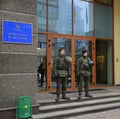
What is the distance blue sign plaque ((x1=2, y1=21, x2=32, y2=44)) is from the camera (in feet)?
24.9

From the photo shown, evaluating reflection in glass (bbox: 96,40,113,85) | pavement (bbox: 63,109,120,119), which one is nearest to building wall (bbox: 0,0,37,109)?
pavement (bbox: 63,109,120,119)

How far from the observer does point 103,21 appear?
1387 cm

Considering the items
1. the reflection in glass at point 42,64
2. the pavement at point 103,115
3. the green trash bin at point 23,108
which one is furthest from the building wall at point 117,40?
the green trash bin at point 23,108

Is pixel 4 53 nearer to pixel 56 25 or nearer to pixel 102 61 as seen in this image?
pixel 56 25

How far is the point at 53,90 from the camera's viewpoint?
Result: 469 inches

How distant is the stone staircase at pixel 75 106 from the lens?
8.35m

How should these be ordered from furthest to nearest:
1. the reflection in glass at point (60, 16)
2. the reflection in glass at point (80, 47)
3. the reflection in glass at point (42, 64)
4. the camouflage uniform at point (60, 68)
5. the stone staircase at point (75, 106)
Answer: the reflection in glass at point (80, 47), the reflection in glass at point (60, 16), the reflection in glass at point (42, 64), the camouflage uniform at point (60, 68), the stone staircase at point (75, 106)

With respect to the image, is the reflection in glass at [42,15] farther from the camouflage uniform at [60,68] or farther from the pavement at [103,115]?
the pavement at [103,115]

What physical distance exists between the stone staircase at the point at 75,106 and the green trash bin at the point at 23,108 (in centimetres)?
49


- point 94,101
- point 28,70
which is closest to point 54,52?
point 94,101

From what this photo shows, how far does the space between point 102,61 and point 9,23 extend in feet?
24.8

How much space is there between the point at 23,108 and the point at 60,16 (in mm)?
5979

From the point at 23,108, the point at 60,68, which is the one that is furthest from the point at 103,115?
the point at 23,108

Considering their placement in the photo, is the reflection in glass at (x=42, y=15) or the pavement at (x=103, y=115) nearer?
the pavement at (x=103, y=115)
